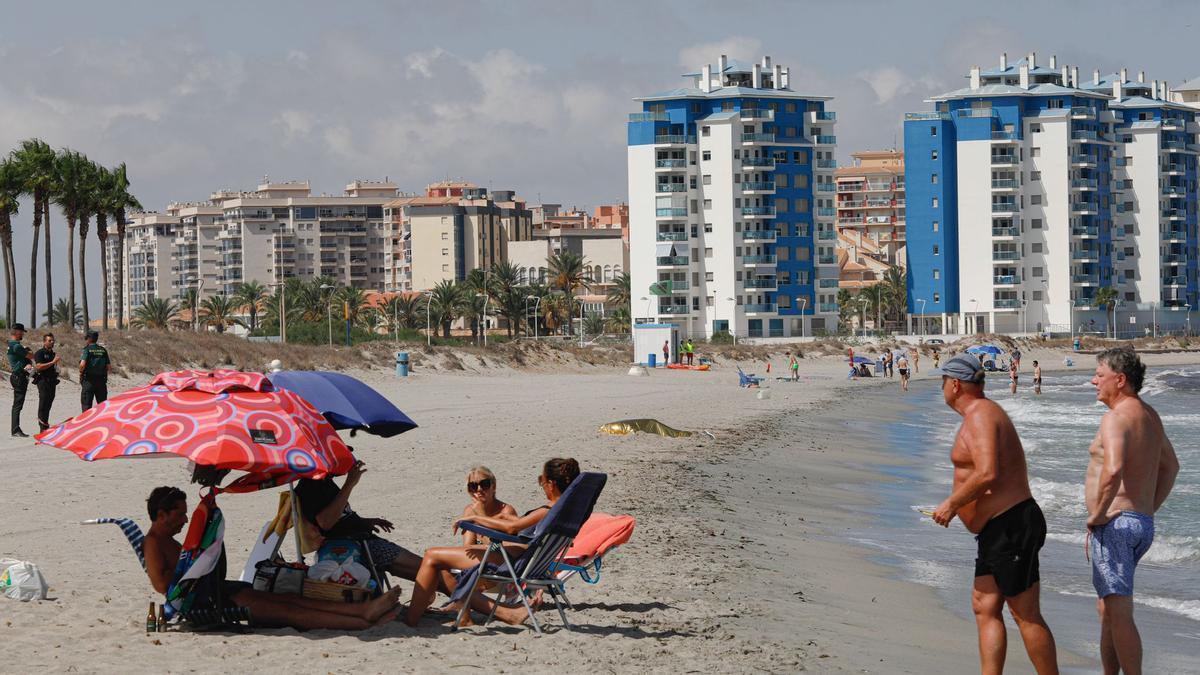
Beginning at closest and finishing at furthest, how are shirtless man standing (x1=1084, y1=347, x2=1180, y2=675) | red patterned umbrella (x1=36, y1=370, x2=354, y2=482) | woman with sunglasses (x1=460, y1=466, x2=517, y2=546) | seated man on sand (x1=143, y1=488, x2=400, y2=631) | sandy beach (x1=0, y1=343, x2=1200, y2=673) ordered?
1. shirtless man standing (x1=1084, y1=347, x2=1180, y2=675)
2. red patterned umbrella (x1=36, y1=370, x2=354, y2=482)
3. sandy beach (x1=0, y1=343, x2=1200, y2=673)
4. seated man on sand (x1=143, y1=488, x2=400, y2=631)
5. woman with sunglasses (x1=460, y1=466, x2=517, y2=546)

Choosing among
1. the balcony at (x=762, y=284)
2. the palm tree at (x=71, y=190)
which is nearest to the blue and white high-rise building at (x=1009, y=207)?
the balcony at (x=762, y=284)

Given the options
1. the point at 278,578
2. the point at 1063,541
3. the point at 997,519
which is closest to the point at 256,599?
the point at 278,578

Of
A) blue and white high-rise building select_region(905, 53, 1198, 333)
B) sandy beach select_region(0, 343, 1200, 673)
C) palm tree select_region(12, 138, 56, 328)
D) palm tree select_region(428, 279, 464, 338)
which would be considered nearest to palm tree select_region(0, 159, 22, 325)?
palm tree select_region(12, 138, 56, 328)

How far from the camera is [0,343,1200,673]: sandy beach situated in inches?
307

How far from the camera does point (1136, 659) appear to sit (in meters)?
7.07

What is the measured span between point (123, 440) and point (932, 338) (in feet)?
314

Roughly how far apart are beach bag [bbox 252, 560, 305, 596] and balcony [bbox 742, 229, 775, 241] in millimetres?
96986

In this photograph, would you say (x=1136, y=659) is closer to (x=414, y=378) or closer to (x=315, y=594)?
(x=315, y=594)

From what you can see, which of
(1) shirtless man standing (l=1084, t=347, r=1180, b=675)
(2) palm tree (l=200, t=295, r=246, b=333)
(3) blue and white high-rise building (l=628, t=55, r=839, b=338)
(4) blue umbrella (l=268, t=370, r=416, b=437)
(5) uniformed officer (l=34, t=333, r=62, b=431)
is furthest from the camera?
(2) palm tree (l=200, t=295, r=246, b=333)

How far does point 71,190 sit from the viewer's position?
200 feet

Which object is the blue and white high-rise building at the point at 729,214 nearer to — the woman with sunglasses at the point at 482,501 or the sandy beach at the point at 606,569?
the sandy beach at the point at 606,569

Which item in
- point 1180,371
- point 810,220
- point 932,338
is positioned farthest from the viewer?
point 810,220

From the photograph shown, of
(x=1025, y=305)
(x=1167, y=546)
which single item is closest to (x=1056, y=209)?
(x=1025, y=305)

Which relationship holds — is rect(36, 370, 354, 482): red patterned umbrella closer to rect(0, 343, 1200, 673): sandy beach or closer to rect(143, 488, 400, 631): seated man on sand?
rect(143, 488, 400, 631): seated man on sand
